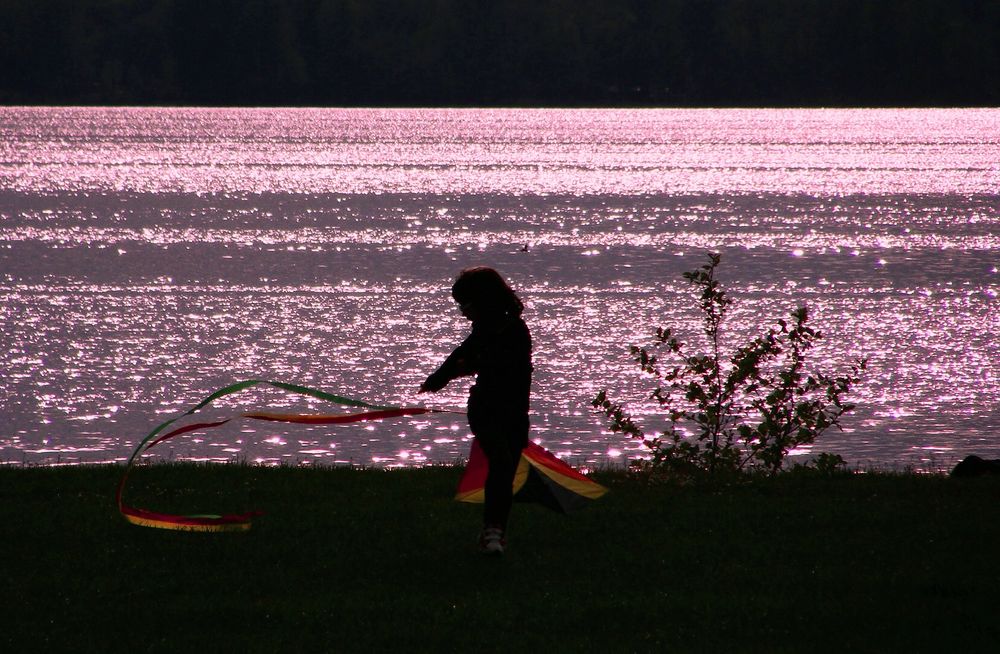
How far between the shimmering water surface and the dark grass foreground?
16.9 ft

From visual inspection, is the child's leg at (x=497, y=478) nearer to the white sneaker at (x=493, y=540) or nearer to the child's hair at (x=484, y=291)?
the white sneaker at (x=493, y=540)

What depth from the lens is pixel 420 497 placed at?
10414mm

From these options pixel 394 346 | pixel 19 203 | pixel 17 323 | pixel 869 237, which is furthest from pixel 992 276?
pixel 19 203

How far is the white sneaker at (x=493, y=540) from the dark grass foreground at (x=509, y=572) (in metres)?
0.10

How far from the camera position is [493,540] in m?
8.56

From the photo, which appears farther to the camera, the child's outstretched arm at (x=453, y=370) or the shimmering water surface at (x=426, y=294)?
the shimmering water surface at (x=426, y=294)

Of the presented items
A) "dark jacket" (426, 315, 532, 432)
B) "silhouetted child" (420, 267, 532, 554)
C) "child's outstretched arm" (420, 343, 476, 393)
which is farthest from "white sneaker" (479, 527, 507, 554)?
"child's outstretched arm" (420, 343, 476, 393)

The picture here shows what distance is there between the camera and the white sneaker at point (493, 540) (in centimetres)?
856

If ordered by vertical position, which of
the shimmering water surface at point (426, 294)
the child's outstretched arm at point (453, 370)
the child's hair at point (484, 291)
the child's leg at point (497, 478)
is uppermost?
the child's hair at point (484, 291)

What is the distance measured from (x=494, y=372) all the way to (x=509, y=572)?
1088mm

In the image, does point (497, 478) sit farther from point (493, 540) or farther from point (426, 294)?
point (426, 294)

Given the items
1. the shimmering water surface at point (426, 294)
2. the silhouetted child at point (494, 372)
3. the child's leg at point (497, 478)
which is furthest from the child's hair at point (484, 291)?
the shimmering water surface at point (426, 294)

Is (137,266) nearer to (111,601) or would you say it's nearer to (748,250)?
(748,250)

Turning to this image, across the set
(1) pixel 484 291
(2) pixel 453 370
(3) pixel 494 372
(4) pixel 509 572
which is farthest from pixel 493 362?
(4) pixel 509 572
